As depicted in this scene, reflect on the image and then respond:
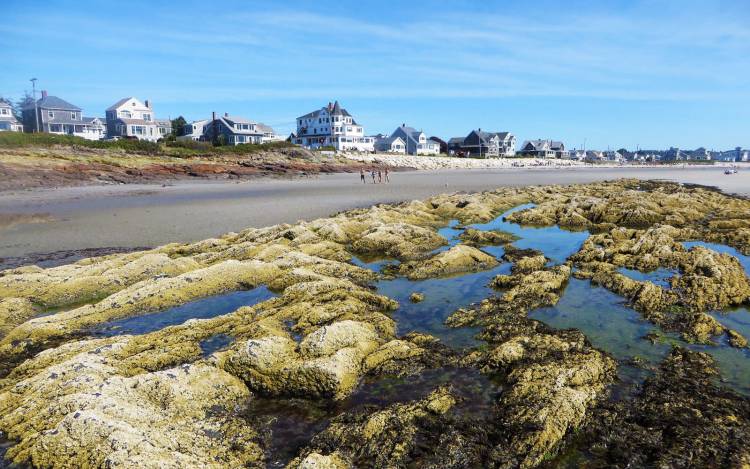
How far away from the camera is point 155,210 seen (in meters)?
29.0

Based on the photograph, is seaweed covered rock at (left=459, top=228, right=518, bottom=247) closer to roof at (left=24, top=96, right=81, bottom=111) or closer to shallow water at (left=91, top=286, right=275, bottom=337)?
shallow water at (left=91, top=286, right=275, bottom=337)

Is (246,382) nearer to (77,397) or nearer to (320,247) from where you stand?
(77,397)

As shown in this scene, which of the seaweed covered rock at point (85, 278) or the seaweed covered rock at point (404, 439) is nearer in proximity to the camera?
the seaweed covered rock at point (404, 439)

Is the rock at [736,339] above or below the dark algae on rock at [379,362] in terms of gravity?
above

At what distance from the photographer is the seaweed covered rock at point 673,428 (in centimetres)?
558

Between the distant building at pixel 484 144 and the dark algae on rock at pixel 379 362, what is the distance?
12322 centimetres

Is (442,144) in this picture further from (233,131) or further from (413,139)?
(233,131)

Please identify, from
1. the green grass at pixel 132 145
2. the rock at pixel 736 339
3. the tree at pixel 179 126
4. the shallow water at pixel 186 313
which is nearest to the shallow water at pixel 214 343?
the shallow water at pixel 186 313

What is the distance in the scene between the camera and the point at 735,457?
545 cm

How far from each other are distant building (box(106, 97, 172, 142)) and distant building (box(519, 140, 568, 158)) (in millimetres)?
122687

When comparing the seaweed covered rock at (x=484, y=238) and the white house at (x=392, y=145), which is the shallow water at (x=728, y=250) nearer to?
the seaweed covered rock at (x=484, y=238)

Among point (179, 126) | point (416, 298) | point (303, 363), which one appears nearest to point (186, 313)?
point (303, 363)

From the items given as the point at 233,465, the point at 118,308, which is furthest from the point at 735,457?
the point at 118,308

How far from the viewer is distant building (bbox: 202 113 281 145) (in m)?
97.2
